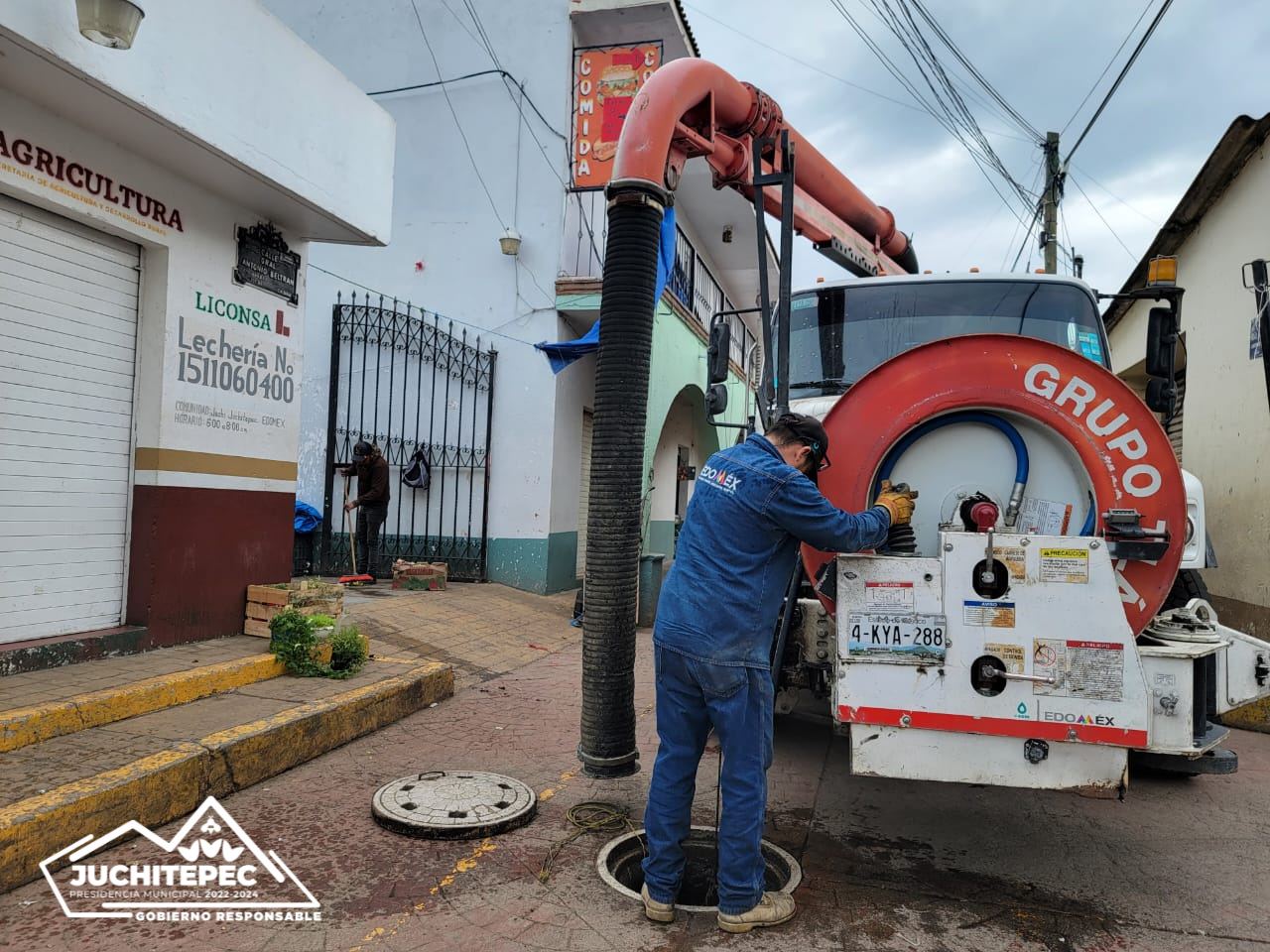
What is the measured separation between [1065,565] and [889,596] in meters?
0.61

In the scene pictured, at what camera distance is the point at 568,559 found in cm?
1130

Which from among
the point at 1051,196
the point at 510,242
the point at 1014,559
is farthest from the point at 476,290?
the point at 1051,196

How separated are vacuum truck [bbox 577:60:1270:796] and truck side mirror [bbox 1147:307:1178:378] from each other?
1 cm

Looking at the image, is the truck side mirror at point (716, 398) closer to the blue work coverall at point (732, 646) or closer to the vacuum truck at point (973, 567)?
the vacuum truck at point (973, 567)

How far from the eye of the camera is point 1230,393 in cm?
812

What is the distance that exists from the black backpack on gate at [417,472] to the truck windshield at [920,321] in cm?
642

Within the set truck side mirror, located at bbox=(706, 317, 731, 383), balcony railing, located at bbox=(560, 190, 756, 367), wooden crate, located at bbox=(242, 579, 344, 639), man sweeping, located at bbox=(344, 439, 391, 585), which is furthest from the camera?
balcony railing, located at bbox=(560, 190, 756, 367)

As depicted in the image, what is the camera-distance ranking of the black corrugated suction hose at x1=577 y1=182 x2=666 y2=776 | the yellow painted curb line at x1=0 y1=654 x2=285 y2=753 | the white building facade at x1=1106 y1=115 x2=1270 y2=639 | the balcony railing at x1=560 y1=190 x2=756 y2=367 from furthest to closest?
the balcony railing at x1=560 y1=190 x2=756 y2=367 < the white building facade at x1=1106 y1=115 x2=1270 y2=639 < the black corrugated suction hose at x1=577 y1=182 x2=666 y2=776 < the yellow painted curb line at x1=0 y1=654 x2=285 y2=753

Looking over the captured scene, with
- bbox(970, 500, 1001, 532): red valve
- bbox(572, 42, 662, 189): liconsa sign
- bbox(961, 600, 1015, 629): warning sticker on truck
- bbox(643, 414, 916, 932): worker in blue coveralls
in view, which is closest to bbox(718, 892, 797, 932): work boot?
bbox(643, 414, 916, 932): worker in blue coveralls

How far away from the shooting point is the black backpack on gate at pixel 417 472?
Answer: 10562 mm

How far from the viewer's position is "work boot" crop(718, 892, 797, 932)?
118 inches

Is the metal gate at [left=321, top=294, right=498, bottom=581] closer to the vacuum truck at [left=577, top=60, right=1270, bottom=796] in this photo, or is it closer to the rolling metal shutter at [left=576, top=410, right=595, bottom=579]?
the rolling metal shutter at [left=576, top=410, right=595, bottom=579]

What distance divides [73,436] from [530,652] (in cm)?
418

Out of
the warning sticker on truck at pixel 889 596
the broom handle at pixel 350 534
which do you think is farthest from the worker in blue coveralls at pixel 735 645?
the broom handle at pixel 350 534
